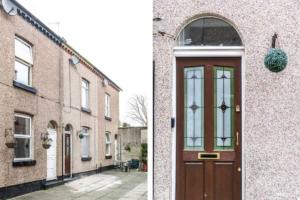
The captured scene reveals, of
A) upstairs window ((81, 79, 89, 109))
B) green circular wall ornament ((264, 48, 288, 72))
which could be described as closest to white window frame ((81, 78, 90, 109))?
upstairs window ((81, 79, 89, 109))

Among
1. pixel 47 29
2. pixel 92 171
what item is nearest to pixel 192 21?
pixel 47 29

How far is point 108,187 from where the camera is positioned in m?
6.80

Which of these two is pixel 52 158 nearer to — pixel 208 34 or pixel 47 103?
pixel 47 103

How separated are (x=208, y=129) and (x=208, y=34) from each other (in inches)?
47.2

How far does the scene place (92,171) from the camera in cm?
668

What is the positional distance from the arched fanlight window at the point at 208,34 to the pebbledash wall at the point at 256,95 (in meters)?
0.09

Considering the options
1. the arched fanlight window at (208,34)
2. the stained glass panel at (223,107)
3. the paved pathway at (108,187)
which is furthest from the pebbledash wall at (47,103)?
the stained glass panel at (223,107)

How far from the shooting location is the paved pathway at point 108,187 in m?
6.61

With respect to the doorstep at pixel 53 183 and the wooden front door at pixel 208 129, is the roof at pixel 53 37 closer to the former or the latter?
the wooden front door at pixel 208 129

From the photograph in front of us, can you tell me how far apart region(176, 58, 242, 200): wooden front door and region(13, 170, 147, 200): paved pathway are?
1.64 feet

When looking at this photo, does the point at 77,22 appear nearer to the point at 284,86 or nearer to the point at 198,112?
the point at 198,112

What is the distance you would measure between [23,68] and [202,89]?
7.24 ft

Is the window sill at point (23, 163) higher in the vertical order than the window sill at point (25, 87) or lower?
lower

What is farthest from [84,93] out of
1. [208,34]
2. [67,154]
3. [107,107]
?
[208,34]
